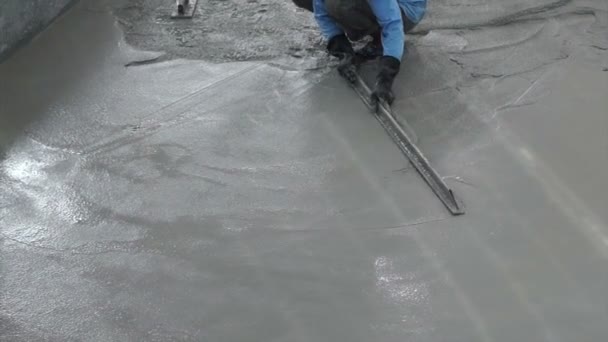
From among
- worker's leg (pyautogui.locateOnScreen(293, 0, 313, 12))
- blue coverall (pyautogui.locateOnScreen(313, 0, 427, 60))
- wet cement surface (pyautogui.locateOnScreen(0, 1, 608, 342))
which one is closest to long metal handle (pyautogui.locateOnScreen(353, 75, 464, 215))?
wet cement surface (pyautogui.locateOnScreen(0, 1, 608, 342))

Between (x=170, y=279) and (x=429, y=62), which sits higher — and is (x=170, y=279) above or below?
below

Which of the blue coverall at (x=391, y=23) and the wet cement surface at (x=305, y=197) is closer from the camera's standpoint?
the wet cement surface at (x=305, y=197)

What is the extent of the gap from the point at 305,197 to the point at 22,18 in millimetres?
2194

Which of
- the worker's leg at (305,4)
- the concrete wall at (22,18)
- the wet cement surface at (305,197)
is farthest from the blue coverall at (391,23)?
the concrete wall at (22,18)

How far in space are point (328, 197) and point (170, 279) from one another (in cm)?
73

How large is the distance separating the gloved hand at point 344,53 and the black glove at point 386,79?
7.4 inches

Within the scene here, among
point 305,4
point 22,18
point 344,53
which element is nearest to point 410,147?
point 344,53

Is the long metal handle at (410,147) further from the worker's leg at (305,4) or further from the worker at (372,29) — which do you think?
the worker's leg at (305,4)

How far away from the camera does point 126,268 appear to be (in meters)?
2.54

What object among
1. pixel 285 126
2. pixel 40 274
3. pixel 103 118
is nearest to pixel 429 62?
pixel 285 126

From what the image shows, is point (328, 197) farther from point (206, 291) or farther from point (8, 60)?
point (8, 60)

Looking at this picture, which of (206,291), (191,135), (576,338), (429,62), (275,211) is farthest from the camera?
(429,62)

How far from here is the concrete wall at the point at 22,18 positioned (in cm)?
373

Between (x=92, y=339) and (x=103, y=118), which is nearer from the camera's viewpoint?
(x=92, y=339)
